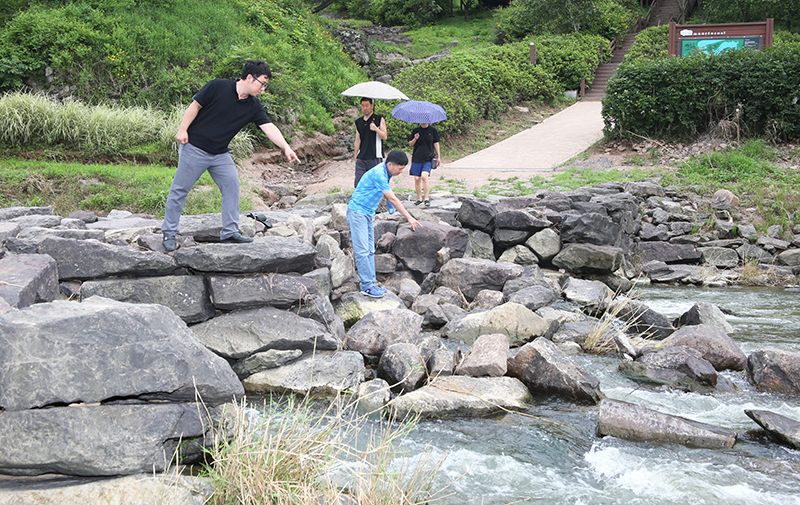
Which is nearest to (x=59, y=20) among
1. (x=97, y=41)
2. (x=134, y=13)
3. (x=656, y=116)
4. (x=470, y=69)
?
(x=97, y=41)

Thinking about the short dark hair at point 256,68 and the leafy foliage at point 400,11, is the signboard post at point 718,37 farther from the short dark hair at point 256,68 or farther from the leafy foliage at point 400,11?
the leafy foliage at point 400,11

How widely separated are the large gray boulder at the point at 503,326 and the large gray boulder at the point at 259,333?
1471 millimetres

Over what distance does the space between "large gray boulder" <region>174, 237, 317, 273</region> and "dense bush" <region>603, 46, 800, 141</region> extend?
1163 centimetres

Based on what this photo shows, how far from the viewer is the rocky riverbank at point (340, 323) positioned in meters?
3.41

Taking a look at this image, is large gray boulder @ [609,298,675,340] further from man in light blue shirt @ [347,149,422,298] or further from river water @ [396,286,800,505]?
man in light blue shirt @ [347,149,422,298]

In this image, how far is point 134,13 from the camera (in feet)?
54.3

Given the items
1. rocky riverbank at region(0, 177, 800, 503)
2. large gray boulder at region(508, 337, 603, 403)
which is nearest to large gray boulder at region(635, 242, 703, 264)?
rocky riverbank at region(0, 177, 800, 503)

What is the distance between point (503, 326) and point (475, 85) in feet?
45.9

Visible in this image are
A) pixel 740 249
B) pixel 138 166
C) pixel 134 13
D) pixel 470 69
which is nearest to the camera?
pixel 740 249

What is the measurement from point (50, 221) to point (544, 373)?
5.82 m

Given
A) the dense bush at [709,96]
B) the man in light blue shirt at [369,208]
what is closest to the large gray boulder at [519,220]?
the man in light blue shirt at [369,208]

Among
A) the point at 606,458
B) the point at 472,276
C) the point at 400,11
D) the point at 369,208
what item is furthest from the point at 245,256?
the point at 400,11

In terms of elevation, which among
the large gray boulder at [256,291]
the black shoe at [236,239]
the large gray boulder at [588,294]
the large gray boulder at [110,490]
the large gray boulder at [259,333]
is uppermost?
the black shoe at [236,239]

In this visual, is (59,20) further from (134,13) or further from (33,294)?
(33,294)
